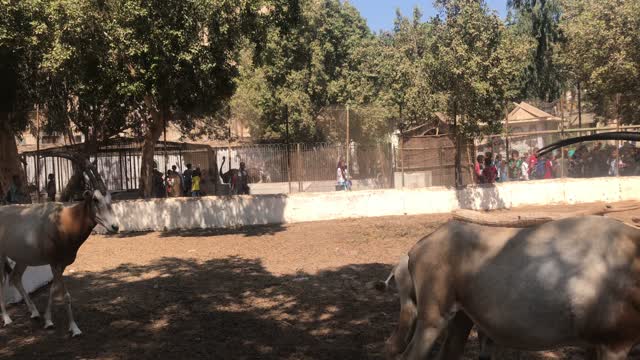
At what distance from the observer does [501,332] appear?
13.0 ft

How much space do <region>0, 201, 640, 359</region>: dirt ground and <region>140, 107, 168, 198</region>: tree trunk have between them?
394cm

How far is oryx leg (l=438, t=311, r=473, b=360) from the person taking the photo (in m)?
4.62

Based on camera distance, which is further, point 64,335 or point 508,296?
point 64,335

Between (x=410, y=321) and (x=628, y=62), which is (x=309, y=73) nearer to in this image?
(x=628, y=62)

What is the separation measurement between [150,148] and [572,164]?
46.3ft

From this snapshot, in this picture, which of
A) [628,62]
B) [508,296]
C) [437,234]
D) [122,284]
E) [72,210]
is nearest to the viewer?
[508,296]

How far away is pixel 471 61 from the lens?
856 inches

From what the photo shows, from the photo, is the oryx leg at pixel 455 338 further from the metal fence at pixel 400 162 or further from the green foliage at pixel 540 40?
the green foliage at pixel 540 40

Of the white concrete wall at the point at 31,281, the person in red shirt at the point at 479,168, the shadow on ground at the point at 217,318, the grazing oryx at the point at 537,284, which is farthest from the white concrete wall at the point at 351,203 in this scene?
the grazing oryx at the point at 537,284

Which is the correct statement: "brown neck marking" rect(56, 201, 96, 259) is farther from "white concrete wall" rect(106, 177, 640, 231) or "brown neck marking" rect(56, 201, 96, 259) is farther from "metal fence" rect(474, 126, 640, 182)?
"metal fence" rect(474, 126, 640, 182)

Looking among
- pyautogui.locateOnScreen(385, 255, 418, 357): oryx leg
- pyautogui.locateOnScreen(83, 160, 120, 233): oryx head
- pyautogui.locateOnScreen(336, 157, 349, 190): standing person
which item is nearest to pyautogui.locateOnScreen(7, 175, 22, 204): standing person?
pyautogui.locateOnScreen(336, 157, 349, 190): standing person

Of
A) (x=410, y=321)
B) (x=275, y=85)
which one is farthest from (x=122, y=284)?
(x=275, y=85)

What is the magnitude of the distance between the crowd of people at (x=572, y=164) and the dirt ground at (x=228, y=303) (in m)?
6.79

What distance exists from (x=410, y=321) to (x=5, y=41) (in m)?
14.7
